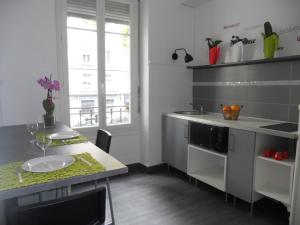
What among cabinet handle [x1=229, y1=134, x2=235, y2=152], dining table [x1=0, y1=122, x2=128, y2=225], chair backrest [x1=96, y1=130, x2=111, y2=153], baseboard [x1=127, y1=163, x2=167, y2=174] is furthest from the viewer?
baseboard [x1=127, y1=163, x2=167, y2=174]

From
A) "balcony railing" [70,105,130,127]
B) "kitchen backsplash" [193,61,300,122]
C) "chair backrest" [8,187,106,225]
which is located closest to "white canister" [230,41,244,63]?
"kitchen backsplash" [193,61,300,122]

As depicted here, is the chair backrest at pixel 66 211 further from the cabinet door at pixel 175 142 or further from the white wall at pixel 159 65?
the white wall at pixel 159 65

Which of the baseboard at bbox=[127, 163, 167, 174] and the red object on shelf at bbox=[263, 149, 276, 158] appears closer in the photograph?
the red object on shelf at bbox=[263, 149, 276, 158]

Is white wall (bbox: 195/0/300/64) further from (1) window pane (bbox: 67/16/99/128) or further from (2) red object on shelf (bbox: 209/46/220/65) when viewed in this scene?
(1) window pane (bbox: 67/16/99/128)

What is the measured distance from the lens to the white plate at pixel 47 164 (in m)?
1.19

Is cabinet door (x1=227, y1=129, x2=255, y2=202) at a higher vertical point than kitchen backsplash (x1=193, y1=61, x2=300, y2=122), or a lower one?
lower

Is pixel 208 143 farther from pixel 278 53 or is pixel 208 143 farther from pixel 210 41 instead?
pixel 210 41

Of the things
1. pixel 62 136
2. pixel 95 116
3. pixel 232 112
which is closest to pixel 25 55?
pixel 95 116

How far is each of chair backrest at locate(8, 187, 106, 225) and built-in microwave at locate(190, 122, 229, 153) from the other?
172 cm

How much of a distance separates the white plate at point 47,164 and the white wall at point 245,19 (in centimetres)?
242

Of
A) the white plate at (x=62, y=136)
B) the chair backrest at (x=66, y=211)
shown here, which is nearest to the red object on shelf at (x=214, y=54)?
the white plate at (x=62, y=136)

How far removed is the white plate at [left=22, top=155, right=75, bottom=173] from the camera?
3.89 feet

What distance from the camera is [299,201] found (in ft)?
5.90

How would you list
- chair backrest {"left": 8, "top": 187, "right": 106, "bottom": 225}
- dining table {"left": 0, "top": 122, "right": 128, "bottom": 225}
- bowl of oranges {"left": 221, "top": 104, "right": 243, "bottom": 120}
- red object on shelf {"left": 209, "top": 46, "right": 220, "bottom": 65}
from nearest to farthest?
1. chair backrest {"left": 8, "top": 187, "right": 106, "bottom": 225}
2. dining table {"left": 0, "top": 122, "right": 128, "bottom": 225}
3. bowl of oranges {"left": 221, "top": 104, "right": 243, "bottom": 120}
4. red object on shelf {"left": 209, "top": 46, "right": 220, "bottom": 65}
